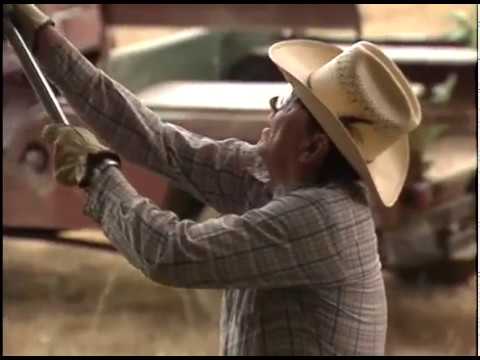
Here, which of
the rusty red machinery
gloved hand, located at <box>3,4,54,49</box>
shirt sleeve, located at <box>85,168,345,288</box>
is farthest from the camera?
the rusty red machinery

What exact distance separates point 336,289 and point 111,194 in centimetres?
24

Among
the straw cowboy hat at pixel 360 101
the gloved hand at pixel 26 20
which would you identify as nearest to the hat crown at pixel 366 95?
the straw cowboy hat at pixel 360 101

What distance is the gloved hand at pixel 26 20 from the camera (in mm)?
1178

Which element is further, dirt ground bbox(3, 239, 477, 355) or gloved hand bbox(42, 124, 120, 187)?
dirt ground bbox(3, 239, 477, 355)

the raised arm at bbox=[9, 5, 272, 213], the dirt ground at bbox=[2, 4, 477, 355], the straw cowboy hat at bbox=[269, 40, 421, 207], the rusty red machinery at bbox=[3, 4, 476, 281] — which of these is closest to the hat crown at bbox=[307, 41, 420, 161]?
the straw cowboy hat at bbox=[269, 40, 421, 207]

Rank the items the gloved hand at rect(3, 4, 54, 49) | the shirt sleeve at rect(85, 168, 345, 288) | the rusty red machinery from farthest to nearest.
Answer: the rusty red machinery
the gloved hand at rect(3, 4, 54, 49)
the shirt sleeve at rect(85, 168, 345, 288)

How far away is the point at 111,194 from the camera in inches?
40.2

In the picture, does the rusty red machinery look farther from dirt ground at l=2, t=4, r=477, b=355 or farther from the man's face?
the man's face

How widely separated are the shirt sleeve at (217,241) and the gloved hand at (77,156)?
2cm

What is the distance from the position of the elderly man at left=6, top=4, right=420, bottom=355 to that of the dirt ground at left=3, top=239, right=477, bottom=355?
1164mm

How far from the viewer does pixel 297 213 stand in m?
1.03

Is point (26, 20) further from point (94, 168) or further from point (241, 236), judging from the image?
point (241, 236)

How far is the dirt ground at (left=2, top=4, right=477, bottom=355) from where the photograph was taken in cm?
236

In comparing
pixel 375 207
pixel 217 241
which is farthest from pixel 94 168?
pixel 375 207
